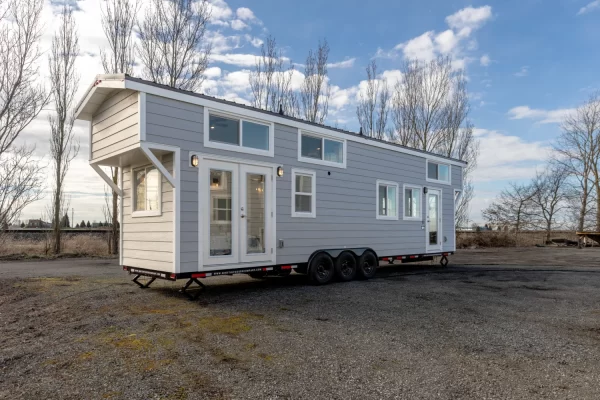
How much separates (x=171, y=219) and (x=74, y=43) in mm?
13838

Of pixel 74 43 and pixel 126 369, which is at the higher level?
pixel 74 43

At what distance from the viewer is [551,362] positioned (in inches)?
137

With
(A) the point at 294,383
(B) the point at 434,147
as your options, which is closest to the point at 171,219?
(A) the point at 294,383

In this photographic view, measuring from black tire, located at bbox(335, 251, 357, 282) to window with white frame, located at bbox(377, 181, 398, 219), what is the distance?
1.35 meters

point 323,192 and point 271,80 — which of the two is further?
point 271,80

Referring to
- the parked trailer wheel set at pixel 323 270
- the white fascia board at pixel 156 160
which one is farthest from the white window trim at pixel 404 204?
the white fascia board at pixel 156 160

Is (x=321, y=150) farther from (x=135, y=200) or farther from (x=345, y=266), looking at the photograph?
(x=135, y=200)

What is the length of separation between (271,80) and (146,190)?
42.5 ft

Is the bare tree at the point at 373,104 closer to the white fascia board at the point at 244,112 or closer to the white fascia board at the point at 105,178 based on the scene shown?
the white fascia board at the point at 244,112

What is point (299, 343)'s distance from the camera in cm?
393

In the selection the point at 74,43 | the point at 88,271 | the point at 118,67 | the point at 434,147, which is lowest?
the point at 88,271

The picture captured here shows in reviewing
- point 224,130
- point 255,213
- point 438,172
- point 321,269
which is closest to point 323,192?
point 321,269

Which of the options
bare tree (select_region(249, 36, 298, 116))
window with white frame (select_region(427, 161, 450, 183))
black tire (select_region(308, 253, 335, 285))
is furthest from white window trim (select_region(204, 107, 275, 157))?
bare tree (select_region(249, 36, 298, 116))

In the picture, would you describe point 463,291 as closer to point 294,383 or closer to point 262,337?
point 262,337
